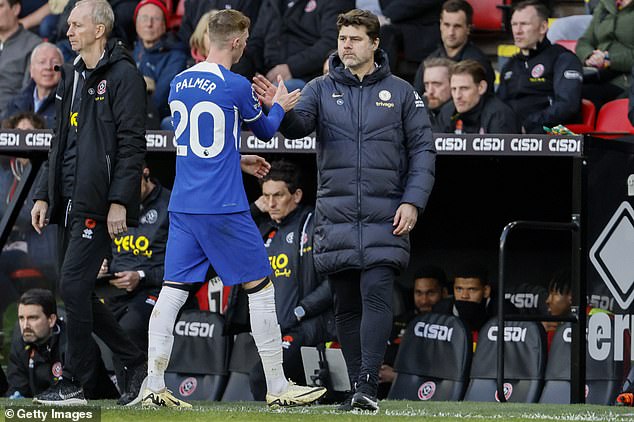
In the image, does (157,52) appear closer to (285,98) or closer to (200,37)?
(200,37)

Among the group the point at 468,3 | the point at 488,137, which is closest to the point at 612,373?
the point at 488,137

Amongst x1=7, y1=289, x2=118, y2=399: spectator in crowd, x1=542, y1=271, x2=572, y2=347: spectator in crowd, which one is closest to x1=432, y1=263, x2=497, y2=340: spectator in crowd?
x1=542, y1=271, x2=572, y2=347: spectator in crowd

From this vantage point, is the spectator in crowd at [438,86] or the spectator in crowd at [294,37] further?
the spectator in crowd at [294,37]

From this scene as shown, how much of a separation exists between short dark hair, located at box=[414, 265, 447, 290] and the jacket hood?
3.19 metres

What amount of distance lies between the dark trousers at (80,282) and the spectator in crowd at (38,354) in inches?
95.8

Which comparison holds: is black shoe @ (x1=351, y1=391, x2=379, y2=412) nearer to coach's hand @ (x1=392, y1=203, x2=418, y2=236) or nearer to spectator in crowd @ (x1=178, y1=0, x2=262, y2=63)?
coach's hand @ (x1=392, y1=203, x2=418, y2=236)

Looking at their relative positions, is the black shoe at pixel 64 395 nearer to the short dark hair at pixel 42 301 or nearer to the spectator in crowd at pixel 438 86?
the short dark hair at pixel 42 301

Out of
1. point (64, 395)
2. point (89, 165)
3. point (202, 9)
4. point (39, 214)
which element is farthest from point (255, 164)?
point (202, 9)

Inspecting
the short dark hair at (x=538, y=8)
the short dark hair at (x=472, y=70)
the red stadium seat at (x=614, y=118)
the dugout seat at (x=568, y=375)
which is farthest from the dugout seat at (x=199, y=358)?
the short dark hair at (x=538, y=8)

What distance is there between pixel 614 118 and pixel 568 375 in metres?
2.09

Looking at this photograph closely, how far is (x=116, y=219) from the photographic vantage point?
663 centimetres

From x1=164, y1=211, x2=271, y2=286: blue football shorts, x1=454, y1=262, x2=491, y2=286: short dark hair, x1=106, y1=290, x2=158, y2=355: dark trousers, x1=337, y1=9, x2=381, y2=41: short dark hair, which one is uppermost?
x1=337, y1=9, x2=381, y2=41: short dark hair

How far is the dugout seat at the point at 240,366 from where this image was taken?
926cm

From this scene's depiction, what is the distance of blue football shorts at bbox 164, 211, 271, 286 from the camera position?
6.26 meters
